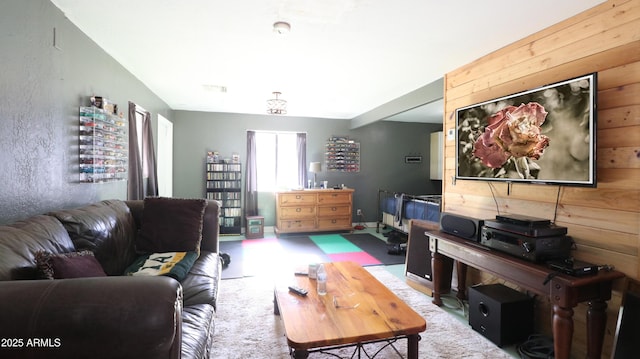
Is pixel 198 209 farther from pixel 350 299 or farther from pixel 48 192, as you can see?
pixel 350 299

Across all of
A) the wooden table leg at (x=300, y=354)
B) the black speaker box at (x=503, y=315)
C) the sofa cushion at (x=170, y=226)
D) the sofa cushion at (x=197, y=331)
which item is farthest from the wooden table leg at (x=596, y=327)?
the sofa cushion at (x=170, y=226)

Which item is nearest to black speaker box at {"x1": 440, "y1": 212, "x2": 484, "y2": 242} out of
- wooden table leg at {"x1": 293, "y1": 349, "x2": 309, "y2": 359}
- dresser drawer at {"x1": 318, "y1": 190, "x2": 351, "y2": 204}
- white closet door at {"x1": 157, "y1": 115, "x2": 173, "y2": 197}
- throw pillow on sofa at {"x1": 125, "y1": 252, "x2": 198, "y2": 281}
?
wooden table leg at {"x1": 293, "y1": 349, "x2": 309, "y2": 359}

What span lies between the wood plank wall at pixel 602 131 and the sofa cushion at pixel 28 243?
2987 millimetres

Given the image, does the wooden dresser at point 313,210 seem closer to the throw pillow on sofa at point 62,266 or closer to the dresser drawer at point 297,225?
the dresser drawer at point 297,225

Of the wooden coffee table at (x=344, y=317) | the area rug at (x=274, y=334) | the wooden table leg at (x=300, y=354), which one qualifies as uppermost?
the wooden coffee table at (x=344, y=317)

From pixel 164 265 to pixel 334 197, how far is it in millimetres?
3974

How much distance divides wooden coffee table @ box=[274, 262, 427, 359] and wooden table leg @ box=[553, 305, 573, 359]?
771 mm

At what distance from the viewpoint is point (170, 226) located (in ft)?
8.16

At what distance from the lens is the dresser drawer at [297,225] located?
18.2 feet

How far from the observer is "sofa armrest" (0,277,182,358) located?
0.84 metres

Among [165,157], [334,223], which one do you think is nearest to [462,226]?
[334,223]

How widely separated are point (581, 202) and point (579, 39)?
1.07 meters

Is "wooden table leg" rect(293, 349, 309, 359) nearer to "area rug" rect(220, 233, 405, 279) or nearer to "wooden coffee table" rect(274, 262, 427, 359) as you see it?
"wooden coffee table" rect(274, 262, 427, 359)

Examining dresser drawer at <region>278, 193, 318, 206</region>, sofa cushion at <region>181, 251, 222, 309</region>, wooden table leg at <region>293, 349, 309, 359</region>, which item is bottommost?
wooden table leg at <region>293, 349, 309, 359</region>
